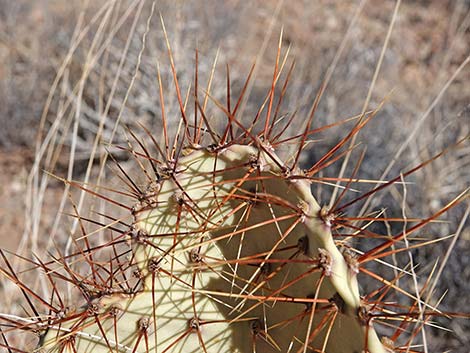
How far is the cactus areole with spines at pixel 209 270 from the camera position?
2.94 ft

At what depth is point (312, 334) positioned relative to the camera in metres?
0.85

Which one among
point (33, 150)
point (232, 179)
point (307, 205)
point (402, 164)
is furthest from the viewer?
point (33, 150)

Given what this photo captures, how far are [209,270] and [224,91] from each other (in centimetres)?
256

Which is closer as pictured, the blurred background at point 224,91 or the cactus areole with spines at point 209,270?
the cactus areole with spines at point 209,270

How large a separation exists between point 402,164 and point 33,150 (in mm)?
2055

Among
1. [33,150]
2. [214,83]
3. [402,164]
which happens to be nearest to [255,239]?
[402,164]

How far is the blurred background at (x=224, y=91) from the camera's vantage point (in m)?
2.60

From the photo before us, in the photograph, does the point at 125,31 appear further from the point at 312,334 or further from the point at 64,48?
the point at 312,334

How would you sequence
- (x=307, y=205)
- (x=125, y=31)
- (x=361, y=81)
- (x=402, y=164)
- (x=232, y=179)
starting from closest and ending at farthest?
(x=307, y=205), (x=232, y=179), (x=402, y=164), (x=125, y=31), (x=361, y=81)

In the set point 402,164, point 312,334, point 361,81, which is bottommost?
point 312,334

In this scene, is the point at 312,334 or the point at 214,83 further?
the point at 214,83

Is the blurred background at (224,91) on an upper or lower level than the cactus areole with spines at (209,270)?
upper

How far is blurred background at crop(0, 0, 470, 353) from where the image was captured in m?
2.60

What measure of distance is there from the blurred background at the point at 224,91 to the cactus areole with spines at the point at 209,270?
1382mm
